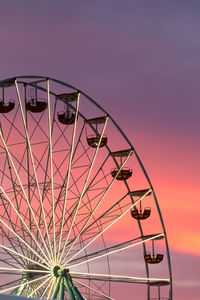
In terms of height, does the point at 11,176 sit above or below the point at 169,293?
above

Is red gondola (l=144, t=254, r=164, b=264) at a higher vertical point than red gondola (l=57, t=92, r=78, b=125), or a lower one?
lower

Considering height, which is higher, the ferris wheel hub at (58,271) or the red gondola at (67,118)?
the red gondola at (67,118)

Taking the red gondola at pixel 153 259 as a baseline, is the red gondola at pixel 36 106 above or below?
above

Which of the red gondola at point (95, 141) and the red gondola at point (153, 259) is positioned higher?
the red gondola at point (95, 141)

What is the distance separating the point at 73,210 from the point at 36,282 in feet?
11.3

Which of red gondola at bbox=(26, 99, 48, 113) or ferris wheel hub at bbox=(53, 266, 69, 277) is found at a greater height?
red gondola at bbox=(26, 99, 48, 113)

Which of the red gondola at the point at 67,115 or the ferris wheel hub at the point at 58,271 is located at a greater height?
the red gondola at the point at 67,115

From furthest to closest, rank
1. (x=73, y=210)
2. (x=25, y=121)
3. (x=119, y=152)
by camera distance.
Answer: (x=119, y=152) < (x=73, y=210) < (x=25, y=121)

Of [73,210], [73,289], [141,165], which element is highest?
[141,165]

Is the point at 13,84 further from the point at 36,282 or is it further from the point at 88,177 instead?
the point at 36,282

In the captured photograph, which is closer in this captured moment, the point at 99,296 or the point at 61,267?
the point at 61,267

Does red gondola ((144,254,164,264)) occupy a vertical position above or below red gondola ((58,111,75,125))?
below

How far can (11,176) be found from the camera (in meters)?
34.4

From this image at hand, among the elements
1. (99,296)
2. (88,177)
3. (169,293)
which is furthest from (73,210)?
(169,293)
